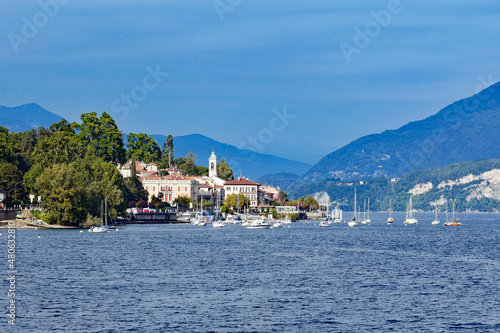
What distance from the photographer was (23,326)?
105ft

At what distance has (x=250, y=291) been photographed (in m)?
43.0

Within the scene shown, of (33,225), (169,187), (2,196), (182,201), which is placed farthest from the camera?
(169,187)

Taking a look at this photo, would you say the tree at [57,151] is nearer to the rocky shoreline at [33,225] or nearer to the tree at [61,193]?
the rocky shoreline at [33,225]

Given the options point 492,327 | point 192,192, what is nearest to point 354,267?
point 492,327

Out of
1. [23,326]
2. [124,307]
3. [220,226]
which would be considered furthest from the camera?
[220,226]

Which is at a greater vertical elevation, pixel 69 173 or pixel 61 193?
pixel 69 173

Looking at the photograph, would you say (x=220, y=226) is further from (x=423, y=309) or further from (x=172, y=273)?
(x=423, y=309)

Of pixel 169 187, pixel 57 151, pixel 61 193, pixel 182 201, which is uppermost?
pixel 57 151

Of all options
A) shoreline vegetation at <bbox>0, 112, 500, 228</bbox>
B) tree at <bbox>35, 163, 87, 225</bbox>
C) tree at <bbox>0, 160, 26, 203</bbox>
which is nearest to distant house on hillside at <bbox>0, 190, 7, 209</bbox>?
shoreline vegetation at <bbox>0, 112, 500, 228</bbox>

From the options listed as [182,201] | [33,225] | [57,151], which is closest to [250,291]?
[33,225]

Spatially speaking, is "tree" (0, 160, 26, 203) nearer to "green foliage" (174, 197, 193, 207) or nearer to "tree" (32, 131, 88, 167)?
"tree" (32, 131, 88, 167)

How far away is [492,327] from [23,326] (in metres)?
21.4

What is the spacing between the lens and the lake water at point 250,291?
3344cm

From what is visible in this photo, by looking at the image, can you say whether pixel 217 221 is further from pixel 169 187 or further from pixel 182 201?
pixel 169 187
